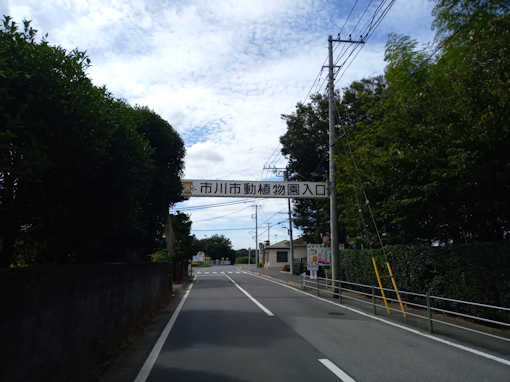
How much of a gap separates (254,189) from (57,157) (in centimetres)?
1694

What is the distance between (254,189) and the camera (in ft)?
75.2

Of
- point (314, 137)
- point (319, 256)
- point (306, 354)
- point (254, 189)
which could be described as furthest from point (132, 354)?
point (314, 137)

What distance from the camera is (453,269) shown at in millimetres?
10953

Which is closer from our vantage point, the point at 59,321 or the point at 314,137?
the point at 59,321

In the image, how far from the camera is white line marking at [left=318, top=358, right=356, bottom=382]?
537cm

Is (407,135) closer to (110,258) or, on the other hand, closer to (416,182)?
(416,182)

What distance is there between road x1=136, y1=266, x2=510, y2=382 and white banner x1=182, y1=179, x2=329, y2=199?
11983 mm

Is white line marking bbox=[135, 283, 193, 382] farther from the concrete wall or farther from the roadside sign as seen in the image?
the roadside sign

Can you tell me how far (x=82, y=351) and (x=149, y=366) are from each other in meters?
1.27

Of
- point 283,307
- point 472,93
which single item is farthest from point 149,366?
point 472,93

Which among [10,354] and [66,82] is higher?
[66,82]

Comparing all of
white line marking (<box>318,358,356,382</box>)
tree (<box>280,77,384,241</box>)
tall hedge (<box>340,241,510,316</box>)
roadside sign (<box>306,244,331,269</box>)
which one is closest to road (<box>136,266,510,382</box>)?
white line marking (<box>318,358,356,382</box>)

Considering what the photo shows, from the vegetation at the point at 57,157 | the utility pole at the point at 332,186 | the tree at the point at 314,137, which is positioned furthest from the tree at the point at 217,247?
the vegetation at the point at 57,157

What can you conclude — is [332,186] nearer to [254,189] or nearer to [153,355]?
[254,189]
